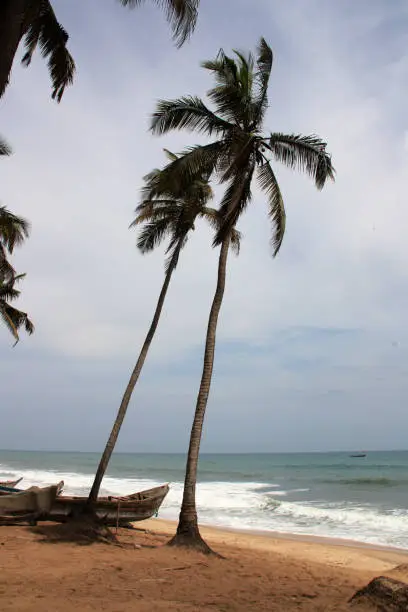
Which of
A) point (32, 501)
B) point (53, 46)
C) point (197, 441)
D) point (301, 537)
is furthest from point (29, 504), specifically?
point (53, 46)

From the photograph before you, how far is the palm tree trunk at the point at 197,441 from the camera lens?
10.1m

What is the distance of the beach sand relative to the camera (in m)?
6.43

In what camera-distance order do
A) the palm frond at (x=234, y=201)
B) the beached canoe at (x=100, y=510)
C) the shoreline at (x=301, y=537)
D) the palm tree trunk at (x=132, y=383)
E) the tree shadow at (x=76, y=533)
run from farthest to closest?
1. the shoreline at (x=301, y=537)
2. the palm tree trunk at (x=132, y=383)
3. the beached canoe at (x=100, y=510)
4. the palm frond at (x=234, y=201)
5. the tree shadow at (x=76, y=533)

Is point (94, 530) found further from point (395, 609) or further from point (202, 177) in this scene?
point (202, 177)

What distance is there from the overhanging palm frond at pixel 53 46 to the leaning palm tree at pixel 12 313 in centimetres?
1752

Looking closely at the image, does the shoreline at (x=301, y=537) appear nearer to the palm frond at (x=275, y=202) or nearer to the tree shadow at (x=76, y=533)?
the tree shadow at (x=76, y=533)

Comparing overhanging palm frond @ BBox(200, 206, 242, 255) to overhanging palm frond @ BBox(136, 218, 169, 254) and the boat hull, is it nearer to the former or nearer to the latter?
overhanging palm frond @ BBox(136, 218, 169, 254)

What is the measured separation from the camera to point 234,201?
456 inches

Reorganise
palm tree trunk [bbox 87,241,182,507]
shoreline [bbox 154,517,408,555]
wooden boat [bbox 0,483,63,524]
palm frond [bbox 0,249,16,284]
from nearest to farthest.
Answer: wooden boat [bbox 0,483,63,524]
palm tree trunk [bbox 87,241,182,507]
shoreline [bbox 154,517,408,555]
palm frond [bbox 0,249,16,284]

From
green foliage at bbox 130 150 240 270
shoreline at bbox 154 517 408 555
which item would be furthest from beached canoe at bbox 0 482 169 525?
green foliage at bbox 130 150 240 270

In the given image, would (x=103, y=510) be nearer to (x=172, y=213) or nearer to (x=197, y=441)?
(x=197, y=441)

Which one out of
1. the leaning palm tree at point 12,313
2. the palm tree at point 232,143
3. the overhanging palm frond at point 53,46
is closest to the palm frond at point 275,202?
the palm tree at point 232,143

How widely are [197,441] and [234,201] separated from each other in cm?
545

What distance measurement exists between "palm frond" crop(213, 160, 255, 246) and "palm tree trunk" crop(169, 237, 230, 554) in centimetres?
24
